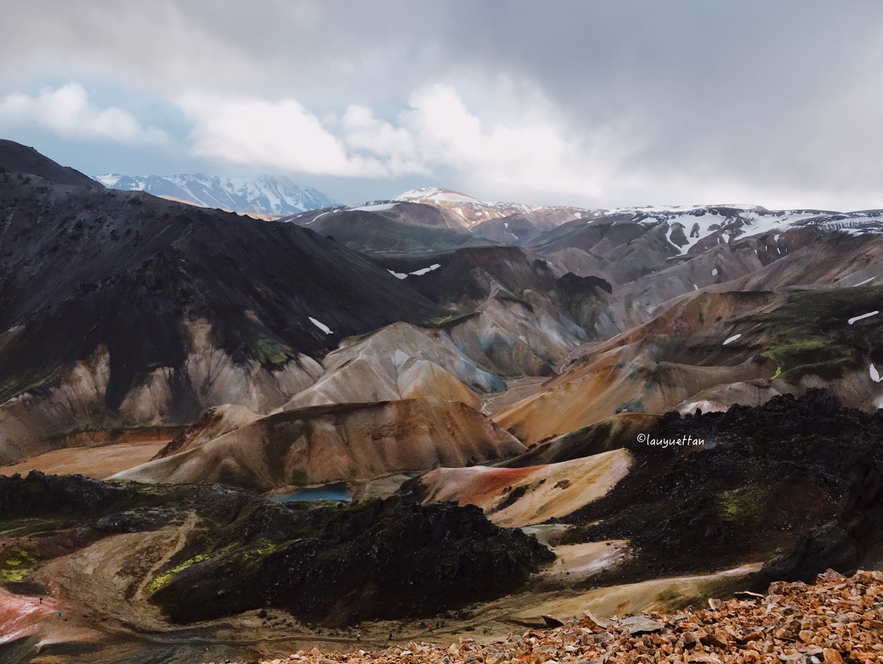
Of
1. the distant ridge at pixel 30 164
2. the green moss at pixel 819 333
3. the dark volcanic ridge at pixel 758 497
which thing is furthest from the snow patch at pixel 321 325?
the dark volcanic ridge at pixel 758 497

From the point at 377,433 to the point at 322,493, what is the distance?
1062cm

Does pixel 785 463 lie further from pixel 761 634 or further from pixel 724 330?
pixel 724 330

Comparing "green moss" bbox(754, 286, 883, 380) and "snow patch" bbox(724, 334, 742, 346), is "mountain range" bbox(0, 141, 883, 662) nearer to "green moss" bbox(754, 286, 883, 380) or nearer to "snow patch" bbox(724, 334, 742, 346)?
"green moss" bbox(754, 286, 883, 380)

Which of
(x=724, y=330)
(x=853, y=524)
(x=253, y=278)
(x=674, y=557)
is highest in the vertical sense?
(x=253, y=278)

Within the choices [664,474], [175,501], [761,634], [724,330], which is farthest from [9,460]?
[724,330]

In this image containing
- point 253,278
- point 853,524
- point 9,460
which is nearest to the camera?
point 853,524

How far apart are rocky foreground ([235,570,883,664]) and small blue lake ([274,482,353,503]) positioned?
1864 inches

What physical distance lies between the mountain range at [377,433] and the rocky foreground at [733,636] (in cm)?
896

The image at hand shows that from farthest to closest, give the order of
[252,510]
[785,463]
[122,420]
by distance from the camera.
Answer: [122,420] < [252,510] < [785,463]

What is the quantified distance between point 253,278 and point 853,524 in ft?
353

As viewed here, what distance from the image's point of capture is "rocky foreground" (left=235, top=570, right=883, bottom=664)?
42.8ft

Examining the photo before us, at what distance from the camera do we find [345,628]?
32.6m

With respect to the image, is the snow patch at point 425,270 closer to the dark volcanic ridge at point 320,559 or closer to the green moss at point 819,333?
the green moss at point 819,333

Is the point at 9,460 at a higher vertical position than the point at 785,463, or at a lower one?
lower
